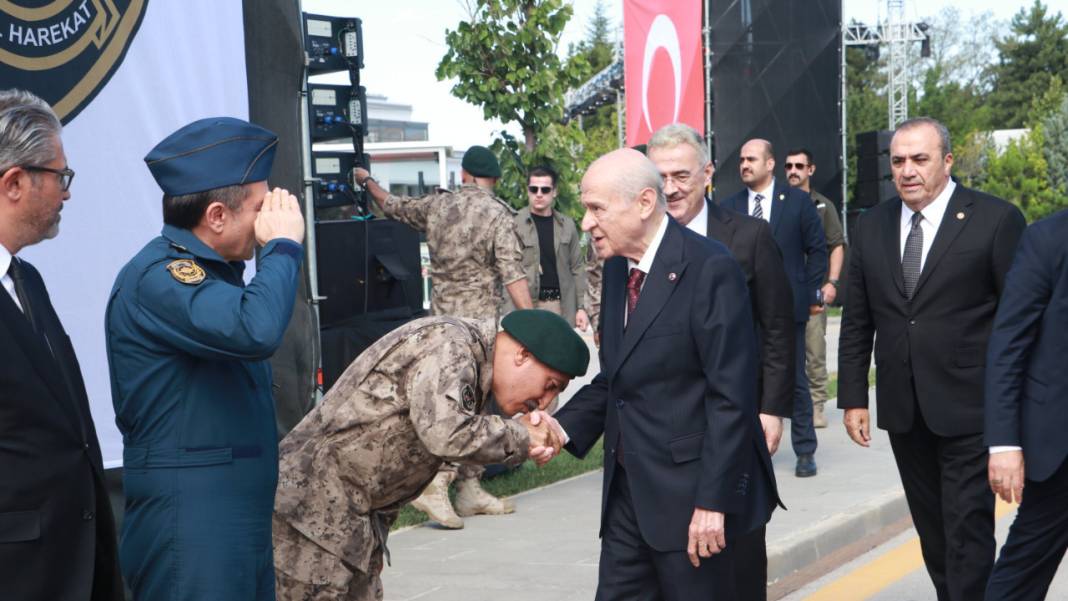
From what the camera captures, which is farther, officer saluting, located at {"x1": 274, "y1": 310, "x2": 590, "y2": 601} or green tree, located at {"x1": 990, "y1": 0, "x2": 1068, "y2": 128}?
green tree, located at {"x1": 990, "y1": 0, "x2": 1068, "y2": 128}

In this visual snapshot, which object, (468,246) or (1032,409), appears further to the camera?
(468,246)

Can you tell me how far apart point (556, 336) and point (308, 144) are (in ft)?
13.0

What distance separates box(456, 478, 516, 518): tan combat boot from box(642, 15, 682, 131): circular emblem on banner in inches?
351

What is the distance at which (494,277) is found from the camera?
8.62 meters

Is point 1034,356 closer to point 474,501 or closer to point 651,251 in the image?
point 651,251

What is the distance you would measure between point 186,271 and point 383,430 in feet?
2.61

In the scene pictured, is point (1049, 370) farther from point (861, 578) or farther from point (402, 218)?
Result: point (402, 218)

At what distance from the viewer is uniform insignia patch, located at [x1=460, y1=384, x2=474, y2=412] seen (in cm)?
349

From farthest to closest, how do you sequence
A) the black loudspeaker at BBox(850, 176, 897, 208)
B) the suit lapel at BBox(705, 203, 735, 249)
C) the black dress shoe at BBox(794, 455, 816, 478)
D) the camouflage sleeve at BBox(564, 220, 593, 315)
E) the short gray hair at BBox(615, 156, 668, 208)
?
the black loudspeaker at BBox(850, 176, 897, 208) < the camouflage sleeve at BBox(564, 220, 593, 315) < the black dress shoe at BBox(794, 455, 816, 478) < the suit lapel at BBox(705, 203, 735, 249) < the short gray hair at BBox(615, 156, 668, 208)

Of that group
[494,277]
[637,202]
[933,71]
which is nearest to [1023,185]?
[933,71]

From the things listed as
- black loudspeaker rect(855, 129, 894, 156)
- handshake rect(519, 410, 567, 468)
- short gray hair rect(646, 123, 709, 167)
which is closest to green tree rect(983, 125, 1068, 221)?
black loudspeaker rect(855, 129, 894, 156)

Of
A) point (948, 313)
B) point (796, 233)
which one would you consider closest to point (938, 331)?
point (948, 313)

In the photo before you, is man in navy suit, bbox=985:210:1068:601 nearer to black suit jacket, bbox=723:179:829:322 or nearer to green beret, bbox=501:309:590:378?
green beret, bbox=501:309:590:378

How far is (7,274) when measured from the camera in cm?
297
